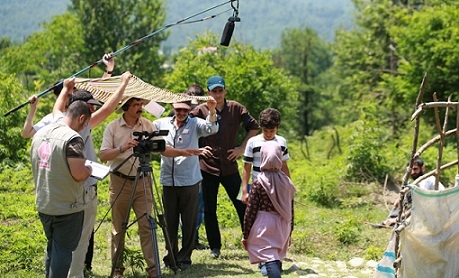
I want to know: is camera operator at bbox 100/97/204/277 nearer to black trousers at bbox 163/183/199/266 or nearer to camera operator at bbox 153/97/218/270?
camera operator at bbox 153/97/218/270

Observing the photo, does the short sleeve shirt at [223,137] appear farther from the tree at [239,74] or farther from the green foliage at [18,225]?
the tree at [239,74]

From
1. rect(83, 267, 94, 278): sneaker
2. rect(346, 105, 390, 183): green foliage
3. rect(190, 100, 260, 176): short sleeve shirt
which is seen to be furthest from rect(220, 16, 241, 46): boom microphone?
rect(346, 105, 390, 183): green foliage

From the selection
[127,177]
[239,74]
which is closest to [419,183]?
[127,177]

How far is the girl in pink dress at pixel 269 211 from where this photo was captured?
6457 mm

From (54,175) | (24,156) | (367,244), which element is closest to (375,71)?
(24,156)

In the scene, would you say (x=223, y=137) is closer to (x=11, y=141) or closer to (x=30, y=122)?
(x=30, y=122)

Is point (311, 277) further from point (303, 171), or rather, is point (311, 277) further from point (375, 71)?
point (375, 71)

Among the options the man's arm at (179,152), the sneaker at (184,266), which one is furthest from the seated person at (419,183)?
the sneaker at (184,266)

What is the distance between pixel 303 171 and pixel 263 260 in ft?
27.0

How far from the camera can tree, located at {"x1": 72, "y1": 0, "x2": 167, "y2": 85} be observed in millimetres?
42031

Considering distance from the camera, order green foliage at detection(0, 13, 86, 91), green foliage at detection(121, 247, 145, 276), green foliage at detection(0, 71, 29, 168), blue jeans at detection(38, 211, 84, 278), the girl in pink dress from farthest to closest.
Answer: green foliage at detection(0, 13, 86, 91) → green foliage at detection(0, 71, 29, 168) → green foliage at detection(121, 247, 145, 276) → the girl in pink dress → blue jeans at detection(38, 211, 84, 278)

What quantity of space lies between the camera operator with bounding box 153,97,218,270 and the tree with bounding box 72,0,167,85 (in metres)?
34.6

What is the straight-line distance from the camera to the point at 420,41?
20.6 m

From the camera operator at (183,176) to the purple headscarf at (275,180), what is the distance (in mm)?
910
